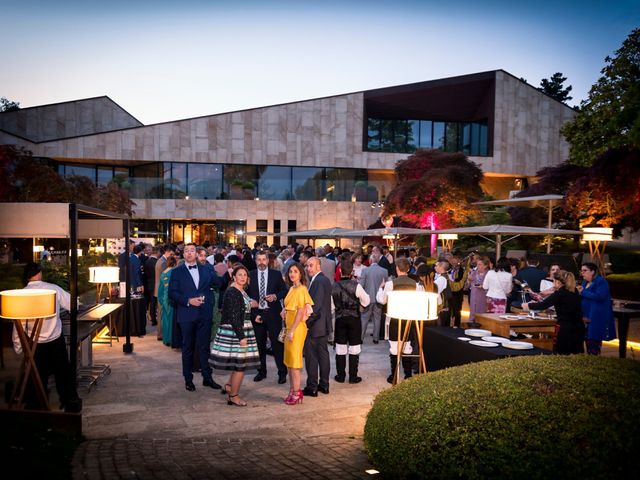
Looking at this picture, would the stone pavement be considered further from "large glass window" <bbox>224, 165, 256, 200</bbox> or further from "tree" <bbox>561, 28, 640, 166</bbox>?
"large glass window" <bbox>224, 165, 256, 200</bbox>

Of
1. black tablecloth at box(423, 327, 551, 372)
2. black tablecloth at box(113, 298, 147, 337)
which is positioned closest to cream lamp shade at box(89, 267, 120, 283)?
black tablecloth at box(113, 298, 147, 337)

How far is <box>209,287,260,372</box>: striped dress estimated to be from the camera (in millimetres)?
5988

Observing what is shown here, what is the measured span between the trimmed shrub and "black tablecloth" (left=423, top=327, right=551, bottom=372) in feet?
5.68

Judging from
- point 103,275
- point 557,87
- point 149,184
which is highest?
point 557,87

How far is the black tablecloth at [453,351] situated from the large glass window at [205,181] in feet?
91.6

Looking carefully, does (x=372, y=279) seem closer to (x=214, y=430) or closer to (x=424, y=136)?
(x=214, y=430)

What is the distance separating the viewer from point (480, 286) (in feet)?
35.1

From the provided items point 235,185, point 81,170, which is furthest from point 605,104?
point 81,170

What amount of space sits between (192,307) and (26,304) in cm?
237

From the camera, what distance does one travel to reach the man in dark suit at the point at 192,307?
6949 millimetres

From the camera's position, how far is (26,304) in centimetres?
506

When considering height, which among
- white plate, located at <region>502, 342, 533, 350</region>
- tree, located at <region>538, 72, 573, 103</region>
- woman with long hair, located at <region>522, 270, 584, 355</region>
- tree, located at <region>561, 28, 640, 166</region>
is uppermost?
tree, located at <region>538, 72, 573, 103</region>

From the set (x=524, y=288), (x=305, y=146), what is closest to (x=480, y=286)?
(x=524, y=288)

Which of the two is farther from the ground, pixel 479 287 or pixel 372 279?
pixel 372 279
